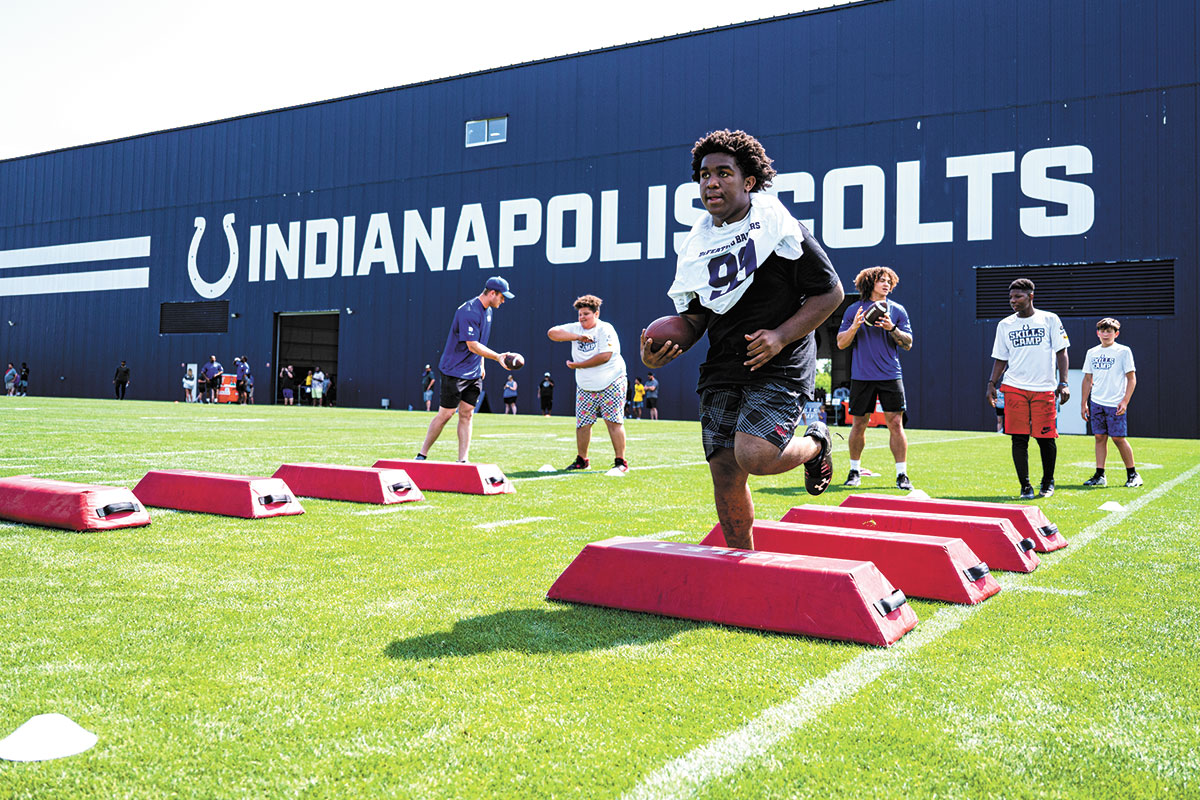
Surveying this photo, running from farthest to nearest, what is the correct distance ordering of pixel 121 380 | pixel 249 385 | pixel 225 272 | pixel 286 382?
pixel 225 272, pixel 121 380, pixel 286 382, pixel 249 385

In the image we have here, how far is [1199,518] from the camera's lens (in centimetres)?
696

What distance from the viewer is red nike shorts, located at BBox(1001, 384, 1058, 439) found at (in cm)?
821

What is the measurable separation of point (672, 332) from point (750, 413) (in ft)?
1.56

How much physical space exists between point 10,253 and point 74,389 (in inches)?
377

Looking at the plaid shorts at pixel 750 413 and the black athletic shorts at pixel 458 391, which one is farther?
the black athletic shorts at pixel 458 391

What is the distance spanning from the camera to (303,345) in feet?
146

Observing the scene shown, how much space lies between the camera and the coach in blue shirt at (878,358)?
829cm

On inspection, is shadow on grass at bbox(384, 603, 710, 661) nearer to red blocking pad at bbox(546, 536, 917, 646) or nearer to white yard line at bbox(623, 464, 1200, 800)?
red blocking pad at bbox(546, 536, 917, 646)

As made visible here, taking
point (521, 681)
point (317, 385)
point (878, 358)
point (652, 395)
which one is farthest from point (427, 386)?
point (521, 681)

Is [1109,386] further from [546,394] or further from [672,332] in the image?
[546,394]

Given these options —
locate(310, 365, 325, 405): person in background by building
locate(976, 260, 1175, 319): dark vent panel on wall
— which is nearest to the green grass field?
locate(976, 260, 1175, 319): dark vent panel on wall

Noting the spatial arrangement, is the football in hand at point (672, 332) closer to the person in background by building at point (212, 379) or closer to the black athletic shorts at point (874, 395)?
the black athletic shorts at point (874, 395)

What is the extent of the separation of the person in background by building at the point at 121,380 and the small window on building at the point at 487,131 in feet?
64.1

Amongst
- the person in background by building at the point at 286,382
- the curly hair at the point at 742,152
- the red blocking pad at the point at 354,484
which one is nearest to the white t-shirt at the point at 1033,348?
the curly hair at the point at 742,152
